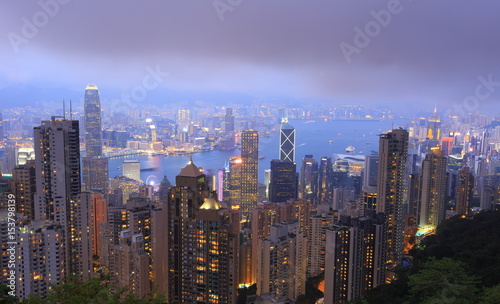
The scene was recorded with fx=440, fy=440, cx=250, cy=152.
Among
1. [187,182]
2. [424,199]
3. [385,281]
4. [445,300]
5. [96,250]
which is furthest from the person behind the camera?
[424,199]

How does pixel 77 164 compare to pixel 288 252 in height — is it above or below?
above

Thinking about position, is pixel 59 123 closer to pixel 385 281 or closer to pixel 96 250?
pixel 96 250

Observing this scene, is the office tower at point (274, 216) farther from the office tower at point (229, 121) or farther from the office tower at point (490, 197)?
the office tower at point (229, 121)

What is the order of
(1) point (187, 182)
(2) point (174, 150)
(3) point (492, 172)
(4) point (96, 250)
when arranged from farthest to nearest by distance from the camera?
1. (2) point (174, 150)
2. (3) point (492, 172)
3. (4) point (96, 250)
4. (1) point (187, 182)

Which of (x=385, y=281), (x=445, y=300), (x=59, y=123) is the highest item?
(x=59, y=123)

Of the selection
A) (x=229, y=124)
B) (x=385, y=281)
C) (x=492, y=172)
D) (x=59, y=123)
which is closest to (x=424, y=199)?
(x=492, y=172)

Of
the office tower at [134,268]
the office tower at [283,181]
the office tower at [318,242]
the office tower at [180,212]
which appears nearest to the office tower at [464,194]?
the office tower at [318,242]

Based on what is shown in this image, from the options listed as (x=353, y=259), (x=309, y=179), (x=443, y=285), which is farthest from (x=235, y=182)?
(x=443, y=285)
